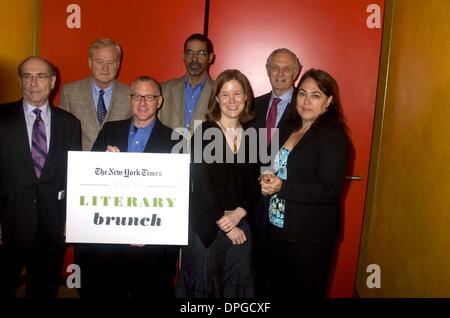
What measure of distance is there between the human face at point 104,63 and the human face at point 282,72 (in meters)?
1.22

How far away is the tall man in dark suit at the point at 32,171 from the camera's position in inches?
96.0

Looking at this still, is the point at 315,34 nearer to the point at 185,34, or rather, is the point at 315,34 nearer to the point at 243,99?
the point at 185,34

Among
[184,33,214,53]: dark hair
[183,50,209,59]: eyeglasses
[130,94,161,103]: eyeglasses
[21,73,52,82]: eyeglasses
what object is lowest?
[130,94,161,103]: eyeglasses

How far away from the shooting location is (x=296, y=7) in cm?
337

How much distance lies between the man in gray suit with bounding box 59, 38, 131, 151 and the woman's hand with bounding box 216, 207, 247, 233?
128 cm

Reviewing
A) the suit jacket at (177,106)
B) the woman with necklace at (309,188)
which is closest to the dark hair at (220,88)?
the woman with necklace at (309,188)

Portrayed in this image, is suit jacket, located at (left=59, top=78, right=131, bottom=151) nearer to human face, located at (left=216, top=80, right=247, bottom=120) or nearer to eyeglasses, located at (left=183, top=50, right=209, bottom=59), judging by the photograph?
eyeglasses, located at (left=183, top=50, right=209, bottom=59)

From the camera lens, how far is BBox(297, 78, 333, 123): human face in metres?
2.29

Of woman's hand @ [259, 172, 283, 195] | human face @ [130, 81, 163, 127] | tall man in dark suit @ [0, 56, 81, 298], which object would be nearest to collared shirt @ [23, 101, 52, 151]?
tall man in dark suit @ [0, 56, 81, 298]

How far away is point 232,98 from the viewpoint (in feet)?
7.47

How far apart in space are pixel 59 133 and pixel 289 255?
1.62 m

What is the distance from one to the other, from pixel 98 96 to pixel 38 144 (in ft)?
2.44

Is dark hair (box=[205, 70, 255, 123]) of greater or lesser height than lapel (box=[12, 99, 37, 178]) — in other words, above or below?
above

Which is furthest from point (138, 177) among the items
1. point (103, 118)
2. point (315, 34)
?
point (315, 34)
